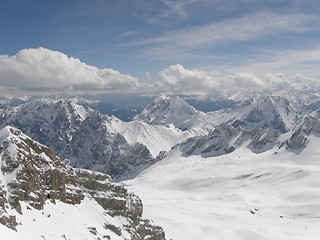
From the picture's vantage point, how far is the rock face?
52.3 meters

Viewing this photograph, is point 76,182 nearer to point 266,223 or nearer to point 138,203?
point 138,203

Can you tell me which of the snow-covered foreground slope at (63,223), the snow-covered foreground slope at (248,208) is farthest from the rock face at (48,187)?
the snow-covered foreground slope at (248,208)

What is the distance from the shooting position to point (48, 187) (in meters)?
59.2

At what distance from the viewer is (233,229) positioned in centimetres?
9544

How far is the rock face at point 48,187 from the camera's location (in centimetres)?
5234

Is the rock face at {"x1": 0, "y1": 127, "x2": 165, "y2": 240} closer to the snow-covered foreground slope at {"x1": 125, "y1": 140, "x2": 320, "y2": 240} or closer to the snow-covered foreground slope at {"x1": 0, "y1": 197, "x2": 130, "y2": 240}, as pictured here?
the snow-covered foreground slope at {"x1": 0, "y1": 197, "x2": 130, "y2": 240}

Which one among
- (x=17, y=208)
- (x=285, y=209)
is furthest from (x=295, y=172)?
(x=17, y=208)

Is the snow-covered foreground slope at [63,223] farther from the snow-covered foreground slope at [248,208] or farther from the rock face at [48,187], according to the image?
the snow-covered foreground slope at [248,208]

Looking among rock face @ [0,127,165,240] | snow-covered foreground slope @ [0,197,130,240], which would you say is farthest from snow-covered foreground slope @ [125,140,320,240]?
snow-covered foreground slope @ [0,197,130,240]

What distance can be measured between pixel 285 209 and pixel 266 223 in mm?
27819

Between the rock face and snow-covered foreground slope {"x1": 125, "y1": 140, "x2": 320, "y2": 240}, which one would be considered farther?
snow-covered foreground slope {"x1": 125, "y1": 140, "x2": 320, "y2": 240}

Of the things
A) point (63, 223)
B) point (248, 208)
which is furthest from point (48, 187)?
point (248, 208)

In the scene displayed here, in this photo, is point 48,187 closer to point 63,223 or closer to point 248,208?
Result: point 63,223

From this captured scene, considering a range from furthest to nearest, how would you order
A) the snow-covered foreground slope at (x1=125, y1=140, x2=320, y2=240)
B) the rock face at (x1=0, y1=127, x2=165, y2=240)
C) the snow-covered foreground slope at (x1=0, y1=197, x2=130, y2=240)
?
the snow-covered foreground slope at (x1=125, y1=140, x2=320, y2=240) < the rock face at (x1=0, y1=127, x2=165, y2=240) < the snow-covered foreground slope at (x1=0, y1=197, x2=130, y2=240)
